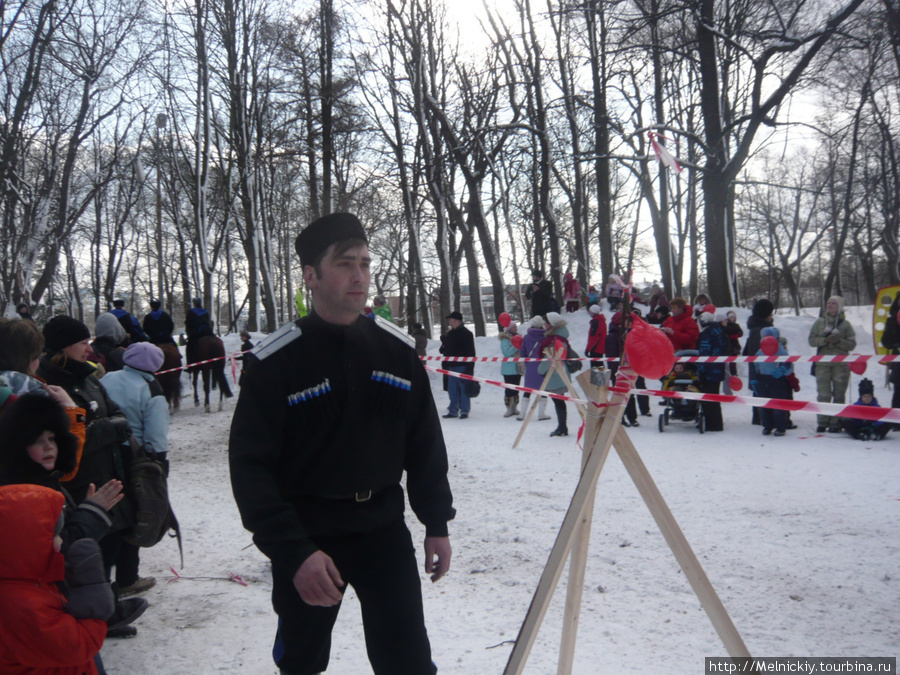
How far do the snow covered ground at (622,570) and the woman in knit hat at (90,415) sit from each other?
75 centimetres

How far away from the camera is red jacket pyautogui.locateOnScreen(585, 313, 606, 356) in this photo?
11.1 meters

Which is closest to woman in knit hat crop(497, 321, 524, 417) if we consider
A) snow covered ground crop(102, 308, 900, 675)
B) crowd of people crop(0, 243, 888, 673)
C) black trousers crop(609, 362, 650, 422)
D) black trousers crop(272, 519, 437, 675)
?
black trousers crop(609, 362, 650, 422)

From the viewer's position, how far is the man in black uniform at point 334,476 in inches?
81.0

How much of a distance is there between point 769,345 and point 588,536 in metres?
8.53

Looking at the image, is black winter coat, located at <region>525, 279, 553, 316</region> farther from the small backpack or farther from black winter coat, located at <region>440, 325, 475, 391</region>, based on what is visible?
the small backpack

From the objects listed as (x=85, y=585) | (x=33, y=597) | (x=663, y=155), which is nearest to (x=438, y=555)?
(x=85, y=585)

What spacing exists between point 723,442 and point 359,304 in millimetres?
7892

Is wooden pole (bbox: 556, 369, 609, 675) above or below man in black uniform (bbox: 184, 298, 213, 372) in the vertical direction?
below

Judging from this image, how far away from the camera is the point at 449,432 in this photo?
10.8 m

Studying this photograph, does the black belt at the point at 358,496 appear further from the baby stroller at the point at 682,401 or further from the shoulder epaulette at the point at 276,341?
the baby stroller at the point at 682,401

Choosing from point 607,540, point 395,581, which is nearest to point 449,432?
point 607,540

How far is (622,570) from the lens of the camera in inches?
175

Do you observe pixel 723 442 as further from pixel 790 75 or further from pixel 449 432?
pixel 790 75

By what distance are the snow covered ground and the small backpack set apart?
619 mm
